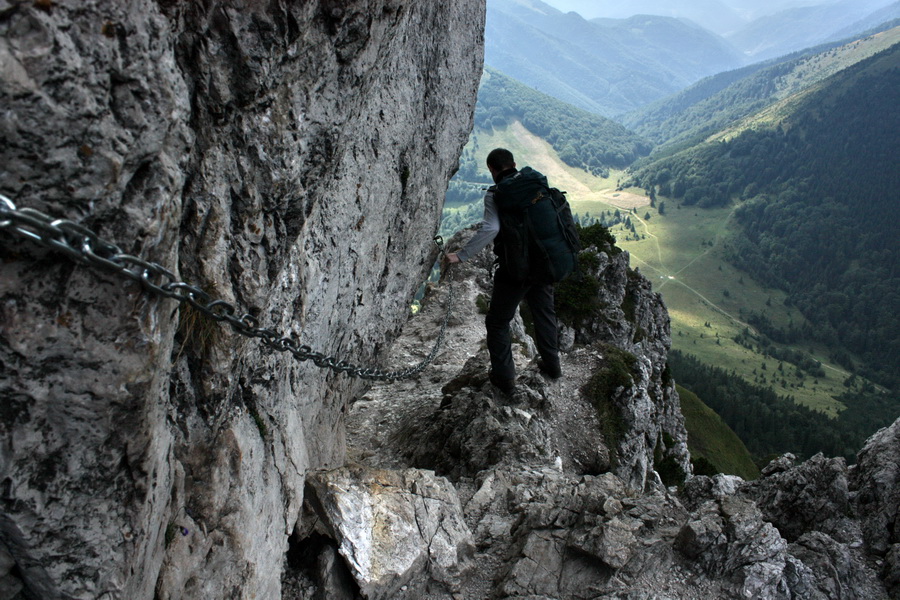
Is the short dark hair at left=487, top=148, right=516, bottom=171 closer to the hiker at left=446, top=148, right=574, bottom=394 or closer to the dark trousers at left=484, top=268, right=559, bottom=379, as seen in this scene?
the hiker at left=446, top=148, right=574, bottom=394

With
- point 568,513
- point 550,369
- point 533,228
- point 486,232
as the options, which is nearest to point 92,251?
point 486,232

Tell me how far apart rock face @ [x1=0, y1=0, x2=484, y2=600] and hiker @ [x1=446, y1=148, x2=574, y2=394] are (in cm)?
300

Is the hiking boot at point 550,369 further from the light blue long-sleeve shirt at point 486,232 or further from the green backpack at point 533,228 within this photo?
the light blue long-sleeve shirt at point 486,232

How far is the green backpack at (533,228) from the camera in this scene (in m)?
9.57

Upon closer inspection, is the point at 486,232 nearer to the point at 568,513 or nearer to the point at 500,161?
the point at 500,161

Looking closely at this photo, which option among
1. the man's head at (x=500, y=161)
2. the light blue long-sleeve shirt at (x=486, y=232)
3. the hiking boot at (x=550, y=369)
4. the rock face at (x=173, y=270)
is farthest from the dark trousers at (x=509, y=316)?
the rock face at (x=173, y=270)

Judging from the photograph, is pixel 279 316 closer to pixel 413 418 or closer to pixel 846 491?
pixel 413 418

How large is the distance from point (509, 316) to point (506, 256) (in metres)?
1.78

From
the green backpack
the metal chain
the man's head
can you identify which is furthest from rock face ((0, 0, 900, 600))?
the green backpack

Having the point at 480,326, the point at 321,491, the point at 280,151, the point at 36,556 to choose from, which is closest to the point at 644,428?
the point at 480,326

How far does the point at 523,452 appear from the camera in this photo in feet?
39.1

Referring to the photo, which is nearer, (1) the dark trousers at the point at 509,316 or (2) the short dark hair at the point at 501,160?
(2) the short dark hair at the point at 501,160

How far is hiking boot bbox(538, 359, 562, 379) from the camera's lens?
1418 centimetres

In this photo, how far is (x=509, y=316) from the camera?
1122 centimetres
